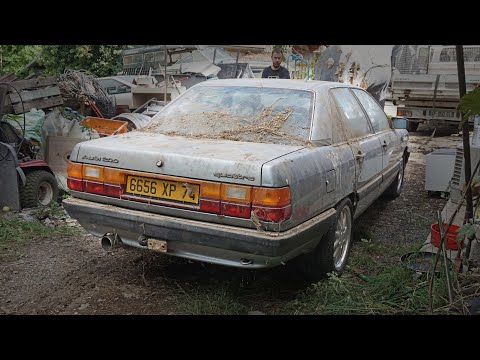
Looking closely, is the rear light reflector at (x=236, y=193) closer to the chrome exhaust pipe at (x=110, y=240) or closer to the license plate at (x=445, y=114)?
the chrome exhaust pipe at (x=110, y=240)

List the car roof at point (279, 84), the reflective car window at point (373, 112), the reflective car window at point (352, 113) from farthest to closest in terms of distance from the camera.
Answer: the reflective car window at point (373, 112) → the reflective car window at point (352, 113) → the car roof at point (279, 84)

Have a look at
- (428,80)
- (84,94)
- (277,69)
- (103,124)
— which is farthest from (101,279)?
(428,80)

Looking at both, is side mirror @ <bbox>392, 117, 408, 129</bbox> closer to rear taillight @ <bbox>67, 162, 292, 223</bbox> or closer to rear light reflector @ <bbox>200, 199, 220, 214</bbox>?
rear taillight @ <bbox>67, 162, 292, 223</bbox>

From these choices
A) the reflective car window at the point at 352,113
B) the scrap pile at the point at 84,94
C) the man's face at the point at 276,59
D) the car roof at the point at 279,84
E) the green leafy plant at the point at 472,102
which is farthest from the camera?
the scrap pile at the point at 84,94

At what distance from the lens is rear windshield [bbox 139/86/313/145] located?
11.4 ft

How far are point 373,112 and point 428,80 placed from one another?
683 cm

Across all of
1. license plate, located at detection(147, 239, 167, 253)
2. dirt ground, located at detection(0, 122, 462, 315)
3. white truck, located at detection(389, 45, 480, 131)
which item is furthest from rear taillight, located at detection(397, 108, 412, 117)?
license plate, located at detection(147, 239, 167, 253)

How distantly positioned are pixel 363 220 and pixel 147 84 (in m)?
7.46

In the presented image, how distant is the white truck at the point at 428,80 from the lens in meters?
10.8

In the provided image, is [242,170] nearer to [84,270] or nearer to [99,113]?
[84,270]

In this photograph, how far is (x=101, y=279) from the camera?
357 cm

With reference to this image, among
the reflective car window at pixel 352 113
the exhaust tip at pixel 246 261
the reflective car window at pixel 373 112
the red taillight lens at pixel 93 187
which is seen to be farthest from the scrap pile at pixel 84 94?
the exhaust tip at pixel 246 261

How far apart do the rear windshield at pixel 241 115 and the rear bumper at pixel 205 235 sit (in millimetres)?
730

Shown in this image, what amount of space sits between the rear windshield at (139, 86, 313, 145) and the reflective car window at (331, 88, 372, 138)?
1.63ft
